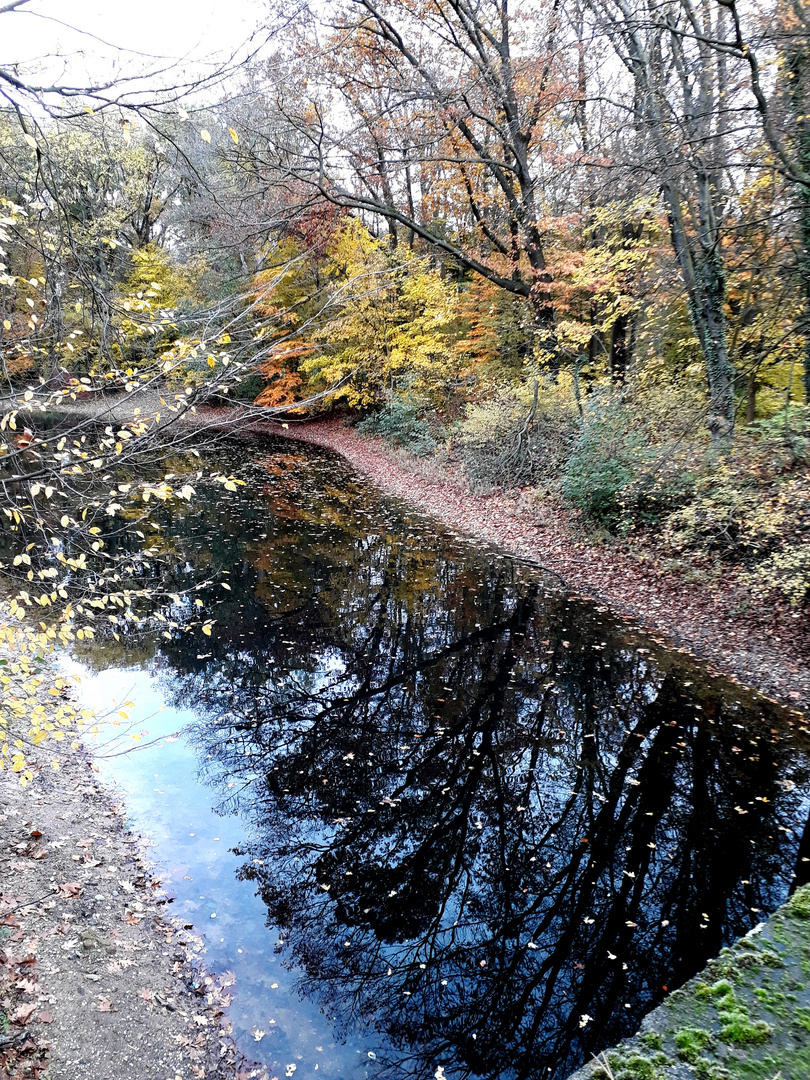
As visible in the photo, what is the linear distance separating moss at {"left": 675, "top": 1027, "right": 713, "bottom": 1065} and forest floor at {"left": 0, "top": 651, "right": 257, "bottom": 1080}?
3.15 metres

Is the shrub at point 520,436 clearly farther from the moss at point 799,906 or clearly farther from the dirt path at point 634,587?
the moss at point 799,906

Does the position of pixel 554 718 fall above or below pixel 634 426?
below

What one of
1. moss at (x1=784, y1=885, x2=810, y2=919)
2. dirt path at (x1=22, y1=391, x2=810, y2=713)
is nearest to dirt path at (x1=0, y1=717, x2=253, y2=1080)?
moss at (x1=784, y1=885, x2=810, y2=919)

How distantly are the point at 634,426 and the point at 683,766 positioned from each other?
8378mm

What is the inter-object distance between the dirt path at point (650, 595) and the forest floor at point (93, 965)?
4306 millimetres

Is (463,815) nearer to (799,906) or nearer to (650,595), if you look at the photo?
(799,906)

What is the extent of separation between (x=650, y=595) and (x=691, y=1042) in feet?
30.6

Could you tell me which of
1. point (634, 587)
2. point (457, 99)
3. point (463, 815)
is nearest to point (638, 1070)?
point (463, 815)

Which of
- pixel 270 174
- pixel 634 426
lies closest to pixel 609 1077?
pixel 634 426

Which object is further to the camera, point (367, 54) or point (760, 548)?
point (367, 54)

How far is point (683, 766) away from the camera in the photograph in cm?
656

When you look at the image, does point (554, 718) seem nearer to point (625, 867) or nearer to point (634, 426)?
point (625, 867)

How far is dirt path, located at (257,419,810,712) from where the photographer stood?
26.7 feet

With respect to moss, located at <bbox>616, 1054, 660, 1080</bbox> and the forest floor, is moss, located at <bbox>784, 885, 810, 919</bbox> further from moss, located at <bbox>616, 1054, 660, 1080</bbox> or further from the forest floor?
the forest floor
